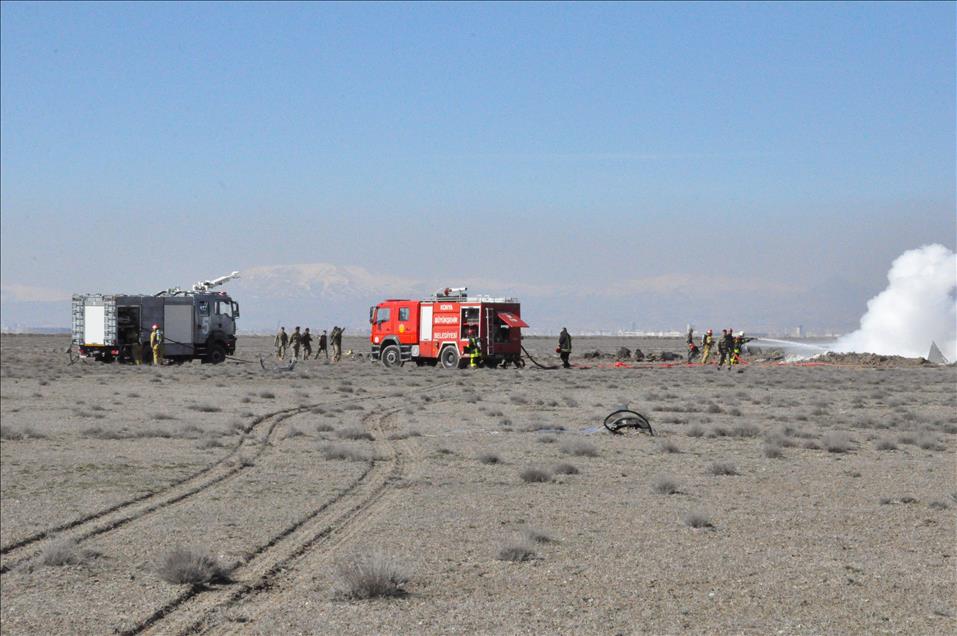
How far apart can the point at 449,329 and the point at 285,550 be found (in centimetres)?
3427

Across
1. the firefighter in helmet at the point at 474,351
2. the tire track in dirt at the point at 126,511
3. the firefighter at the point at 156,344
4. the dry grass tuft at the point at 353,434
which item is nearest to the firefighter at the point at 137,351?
the firefighter at the point at 156,344

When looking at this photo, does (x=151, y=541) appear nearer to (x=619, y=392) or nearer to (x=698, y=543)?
(x=698, y=543)

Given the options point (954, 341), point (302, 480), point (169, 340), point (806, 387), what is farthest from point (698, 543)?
point (954, 341)

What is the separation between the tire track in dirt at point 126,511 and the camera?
1179 cm

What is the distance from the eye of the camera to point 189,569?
393 inches

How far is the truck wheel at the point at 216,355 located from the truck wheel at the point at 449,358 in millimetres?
10624

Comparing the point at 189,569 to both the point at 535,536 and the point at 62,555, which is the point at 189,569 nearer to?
the point at 62,555

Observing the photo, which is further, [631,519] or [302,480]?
[302,480]

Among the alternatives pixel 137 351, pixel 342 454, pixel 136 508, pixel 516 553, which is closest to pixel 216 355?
pixel 137 351

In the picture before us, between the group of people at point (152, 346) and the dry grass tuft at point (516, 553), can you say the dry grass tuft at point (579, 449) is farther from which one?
the group of people at point (152, 346)

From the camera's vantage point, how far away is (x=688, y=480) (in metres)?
16.1

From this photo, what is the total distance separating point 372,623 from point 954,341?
56840 mm

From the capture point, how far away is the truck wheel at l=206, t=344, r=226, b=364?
5097 centimetres

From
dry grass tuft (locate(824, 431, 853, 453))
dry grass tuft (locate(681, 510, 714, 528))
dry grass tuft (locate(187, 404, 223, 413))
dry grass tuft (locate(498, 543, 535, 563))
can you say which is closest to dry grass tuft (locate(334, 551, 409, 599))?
dry grass tuft (locate(498, 543, 535, 563))
